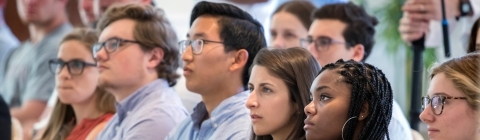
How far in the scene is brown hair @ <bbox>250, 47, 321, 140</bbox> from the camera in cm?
239

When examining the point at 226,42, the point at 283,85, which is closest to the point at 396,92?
the point at 226,42

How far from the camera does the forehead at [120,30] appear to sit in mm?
3398

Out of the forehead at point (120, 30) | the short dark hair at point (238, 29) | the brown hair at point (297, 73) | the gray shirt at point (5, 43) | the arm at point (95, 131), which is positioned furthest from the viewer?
the gray shirt at point (5, 43)

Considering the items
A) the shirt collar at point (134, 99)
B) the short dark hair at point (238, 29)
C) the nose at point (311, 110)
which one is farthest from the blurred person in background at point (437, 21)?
the nose at point (311, 110)

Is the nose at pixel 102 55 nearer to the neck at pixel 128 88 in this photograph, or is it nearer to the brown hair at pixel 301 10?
the neck at pixel 128 88

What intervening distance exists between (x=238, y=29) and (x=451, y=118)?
101 centimetres

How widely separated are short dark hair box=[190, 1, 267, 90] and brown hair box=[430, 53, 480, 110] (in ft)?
2.79

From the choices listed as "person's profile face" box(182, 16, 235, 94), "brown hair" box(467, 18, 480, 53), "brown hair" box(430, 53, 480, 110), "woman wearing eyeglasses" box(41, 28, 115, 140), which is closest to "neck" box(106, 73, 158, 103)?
"woman wearing eyeglasses" box(41, 28, 115, 140)

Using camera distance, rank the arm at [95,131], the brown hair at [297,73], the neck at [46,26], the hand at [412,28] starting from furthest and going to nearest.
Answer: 1. the neck at [46,26]
2. the arm at [95,131]
3. the hand at [412,28]
4. the brown hair at [297,73]

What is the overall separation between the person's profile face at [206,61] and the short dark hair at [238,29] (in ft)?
0.07

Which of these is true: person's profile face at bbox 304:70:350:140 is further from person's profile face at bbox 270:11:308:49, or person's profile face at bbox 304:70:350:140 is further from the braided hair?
person's profile face at bbox 270:11:308:49

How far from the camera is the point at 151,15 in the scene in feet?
11.3

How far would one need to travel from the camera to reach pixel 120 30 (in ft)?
11.2

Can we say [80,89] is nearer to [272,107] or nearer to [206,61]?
[206,61]
